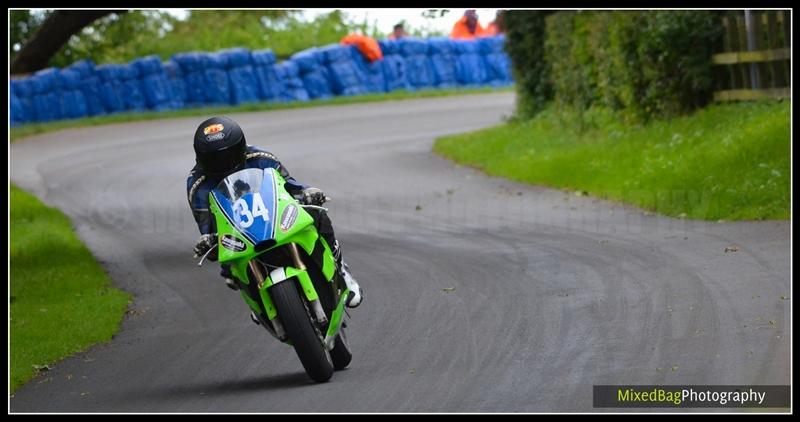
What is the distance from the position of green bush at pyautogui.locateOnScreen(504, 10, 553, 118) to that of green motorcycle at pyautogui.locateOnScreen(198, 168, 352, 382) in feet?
63.8

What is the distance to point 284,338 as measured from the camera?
897cm

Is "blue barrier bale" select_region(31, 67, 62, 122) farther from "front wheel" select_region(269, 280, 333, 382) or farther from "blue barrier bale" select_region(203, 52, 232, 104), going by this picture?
"front wheel" select_region(269, 280, 333, 382)

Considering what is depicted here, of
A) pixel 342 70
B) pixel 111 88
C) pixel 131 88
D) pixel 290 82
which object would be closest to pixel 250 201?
pixel 111 88

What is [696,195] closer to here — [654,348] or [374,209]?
[374,209]

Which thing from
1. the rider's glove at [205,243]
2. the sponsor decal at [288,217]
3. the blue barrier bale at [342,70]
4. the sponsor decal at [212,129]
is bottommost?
the blue barrier bale at [342,70]

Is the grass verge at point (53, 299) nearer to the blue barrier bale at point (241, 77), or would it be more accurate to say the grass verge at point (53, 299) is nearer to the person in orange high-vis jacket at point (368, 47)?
the blue barrier bale at point (241, 77)

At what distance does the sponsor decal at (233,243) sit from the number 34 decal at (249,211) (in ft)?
0.32

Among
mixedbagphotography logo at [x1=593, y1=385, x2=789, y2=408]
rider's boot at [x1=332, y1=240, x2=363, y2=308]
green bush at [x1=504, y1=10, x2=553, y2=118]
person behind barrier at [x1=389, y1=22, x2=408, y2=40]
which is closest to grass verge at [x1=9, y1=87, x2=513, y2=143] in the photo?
person behind barrier at [x1=389, y1=22, x2=408, y2=40]

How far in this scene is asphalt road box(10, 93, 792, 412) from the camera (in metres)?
8.55

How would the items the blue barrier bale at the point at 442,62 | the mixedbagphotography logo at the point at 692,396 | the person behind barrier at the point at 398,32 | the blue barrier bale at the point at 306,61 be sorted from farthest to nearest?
the person behind barrier at the point at 398,32, the blue barrier bale at the point at 442,62, the blue barrier bale at the point at 306,61, the mixedbagphotography logo at the point at 692,396

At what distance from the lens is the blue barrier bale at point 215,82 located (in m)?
42.6

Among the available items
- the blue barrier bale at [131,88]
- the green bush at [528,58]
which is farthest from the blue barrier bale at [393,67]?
the green bush at [528,58]

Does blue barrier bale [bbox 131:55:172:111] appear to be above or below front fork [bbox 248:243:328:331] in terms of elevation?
below

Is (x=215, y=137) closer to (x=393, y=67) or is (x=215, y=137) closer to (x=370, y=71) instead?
(x=370, y=71)
